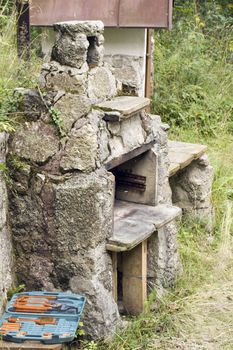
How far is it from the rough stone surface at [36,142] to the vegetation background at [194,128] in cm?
11

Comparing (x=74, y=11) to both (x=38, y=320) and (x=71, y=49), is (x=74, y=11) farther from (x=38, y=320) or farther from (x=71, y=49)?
(x=38, y=320)

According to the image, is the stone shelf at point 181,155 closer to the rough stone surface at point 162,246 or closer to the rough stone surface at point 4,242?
the rough stone surface at point 162,246

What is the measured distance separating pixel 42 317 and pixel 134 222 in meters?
1.01

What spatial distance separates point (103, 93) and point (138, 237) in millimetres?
1001

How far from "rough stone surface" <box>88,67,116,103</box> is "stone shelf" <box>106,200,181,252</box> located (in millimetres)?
914

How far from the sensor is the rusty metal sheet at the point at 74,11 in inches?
297

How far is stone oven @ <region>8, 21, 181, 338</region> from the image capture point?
4.11 meters

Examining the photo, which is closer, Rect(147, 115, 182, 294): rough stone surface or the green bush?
Rect(147, 115, 182, 294): rough stone surface

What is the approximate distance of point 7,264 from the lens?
4293mm

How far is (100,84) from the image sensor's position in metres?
4.32

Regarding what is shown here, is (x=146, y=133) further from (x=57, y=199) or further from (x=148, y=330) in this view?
(x=148, y=330)

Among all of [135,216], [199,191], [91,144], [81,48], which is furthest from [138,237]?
[199,191]

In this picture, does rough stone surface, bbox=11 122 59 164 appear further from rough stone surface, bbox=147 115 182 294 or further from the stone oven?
rough stone surface, bbox=147 115 182 294

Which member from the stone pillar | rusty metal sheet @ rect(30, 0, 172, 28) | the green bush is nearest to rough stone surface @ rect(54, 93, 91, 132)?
the stone pillar
